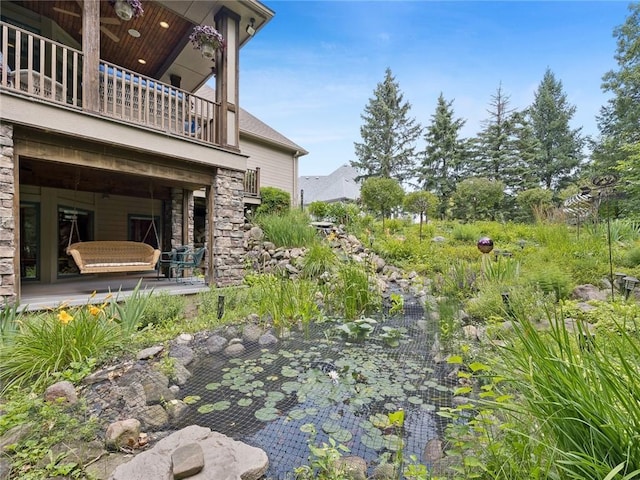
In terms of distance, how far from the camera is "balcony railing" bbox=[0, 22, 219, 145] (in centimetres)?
393

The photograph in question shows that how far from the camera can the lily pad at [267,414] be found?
7.10ft

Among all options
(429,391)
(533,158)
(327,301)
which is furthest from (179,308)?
(533,158)

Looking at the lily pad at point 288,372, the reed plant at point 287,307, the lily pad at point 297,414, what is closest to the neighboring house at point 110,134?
the reed plant at point 287,307

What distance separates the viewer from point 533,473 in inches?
43.8

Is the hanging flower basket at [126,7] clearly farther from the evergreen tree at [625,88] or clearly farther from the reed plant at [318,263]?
the evergreen tree at [625,88]

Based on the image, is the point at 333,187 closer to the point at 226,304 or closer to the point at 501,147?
the point at 501,147

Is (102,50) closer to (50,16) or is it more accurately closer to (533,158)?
(50,16)

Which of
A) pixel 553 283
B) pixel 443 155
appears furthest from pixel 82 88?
pixel 443 155

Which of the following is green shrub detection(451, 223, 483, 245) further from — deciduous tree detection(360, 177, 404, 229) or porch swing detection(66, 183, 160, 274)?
porch swing detection(66, 183, 160, 274)

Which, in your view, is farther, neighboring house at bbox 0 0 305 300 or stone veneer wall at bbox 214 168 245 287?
stone veneer wall at bbox 214 168 245 287

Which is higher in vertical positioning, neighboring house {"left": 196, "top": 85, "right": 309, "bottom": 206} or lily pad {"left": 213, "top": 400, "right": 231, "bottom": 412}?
neighboring house {"left": 196, "top": 85, "right": 309, "bottom": 206}

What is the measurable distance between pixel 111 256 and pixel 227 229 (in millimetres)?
2477

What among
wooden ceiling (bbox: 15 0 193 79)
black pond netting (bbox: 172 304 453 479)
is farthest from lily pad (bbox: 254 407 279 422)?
wooden ceiling (bbox: 15 0 193 79)

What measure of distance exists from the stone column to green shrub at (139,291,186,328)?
1577mm
